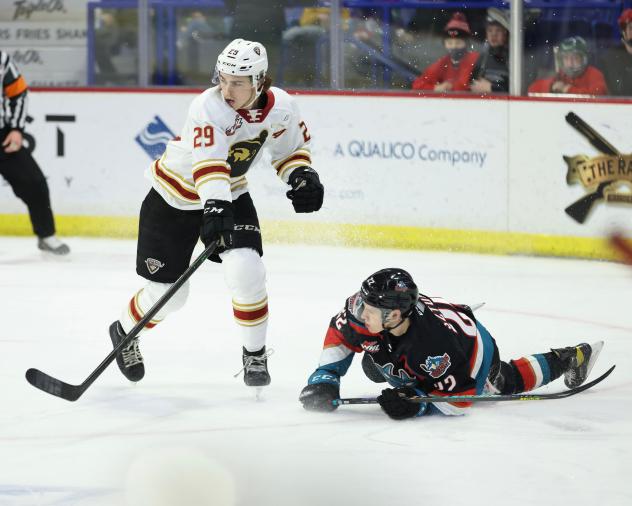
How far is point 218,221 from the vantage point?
343cm

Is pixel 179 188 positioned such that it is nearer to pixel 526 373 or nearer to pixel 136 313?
pixel 136 313

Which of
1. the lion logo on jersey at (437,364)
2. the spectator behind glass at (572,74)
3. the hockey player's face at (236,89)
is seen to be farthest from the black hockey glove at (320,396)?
the spectator behind glass at (572,74)

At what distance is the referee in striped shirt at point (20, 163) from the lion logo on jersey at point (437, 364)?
129 inches

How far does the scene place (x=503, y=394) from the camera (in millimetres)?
3619

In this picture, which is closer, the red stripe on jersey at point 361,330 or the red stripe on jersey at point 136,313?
the red stripe on jersey at point 361,330

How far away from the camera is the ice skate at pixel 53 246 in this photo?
20.6 feet

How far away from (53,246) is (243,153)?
2842 mm

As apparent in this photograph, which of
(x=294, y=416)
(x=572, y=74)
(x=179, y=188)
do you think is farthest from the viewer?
(x=572, y=74)

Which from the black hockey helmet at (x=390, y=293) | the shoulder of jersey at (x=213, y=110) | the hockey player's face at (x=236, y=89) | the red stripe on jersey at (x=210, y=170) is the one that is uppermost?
the hockey player's face at (x=236, y=89)

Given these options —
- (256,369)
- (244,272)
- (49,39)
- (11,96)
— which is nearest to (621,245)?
(244,272)

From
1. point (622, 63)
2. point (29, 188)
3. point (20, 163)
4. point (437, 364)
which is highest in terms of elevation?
point (622, 63)

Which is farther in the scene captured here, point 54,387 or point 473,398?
point 54,387

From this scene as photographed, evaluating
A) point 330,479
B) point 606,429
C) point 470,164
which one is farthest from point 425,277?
point 330,479

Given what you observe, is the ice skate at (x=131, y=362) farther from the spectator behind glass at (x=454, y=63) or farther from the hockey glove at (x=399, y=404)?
the spectator behind glass at (x=454, y=63)
